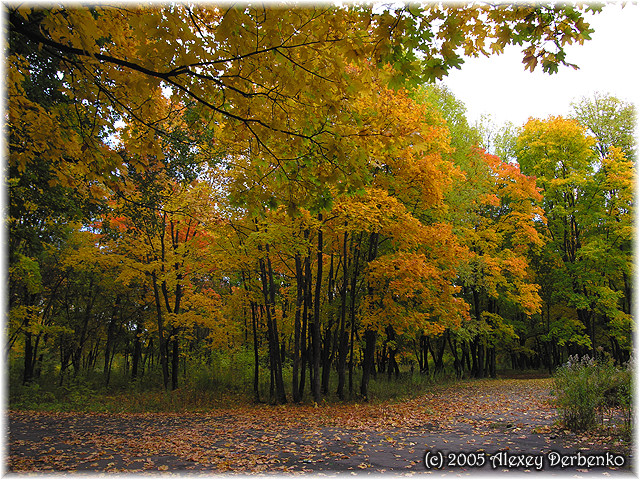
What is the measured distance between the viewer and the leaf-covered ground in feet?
15.0

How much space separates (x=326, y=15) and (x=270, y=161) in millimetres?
1321

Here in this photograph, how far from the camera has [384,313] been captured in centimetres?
1066

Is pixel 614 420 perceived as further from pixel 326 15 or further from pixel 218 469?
pixel 326 15

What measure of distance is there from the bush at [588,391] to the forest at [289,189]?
418 cm

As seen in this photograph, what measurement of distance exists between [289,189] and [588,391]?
528cm

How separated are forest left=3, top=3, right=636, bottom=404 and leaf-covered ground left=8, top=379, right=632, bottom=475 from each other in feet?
9.45

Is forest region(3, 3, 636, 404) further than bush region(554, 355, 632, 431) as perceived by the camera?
No

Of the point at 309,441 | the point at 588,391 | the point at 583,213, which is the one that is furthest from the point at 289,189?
the point at 583,213

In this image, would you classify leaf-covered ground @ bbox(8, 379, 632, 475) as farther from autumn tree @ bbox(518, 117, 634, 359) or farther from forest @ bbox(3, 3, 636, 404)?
autumn tree @ bbox(518, 117, 634, 359)

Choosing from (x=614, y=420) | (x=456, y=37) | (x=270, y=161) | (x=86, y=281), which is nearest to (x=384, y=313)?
(x=614, y=420)

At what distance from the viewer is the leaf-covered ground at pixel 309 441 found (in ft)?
15.0

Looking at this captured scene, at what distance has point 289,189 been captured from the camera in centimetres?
373

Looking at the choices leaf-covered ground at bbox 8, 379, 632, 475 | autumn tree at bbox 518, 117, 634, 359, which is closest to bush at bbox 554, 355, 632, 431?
leaf-covered ground at bbox 8, 379, 632, 475

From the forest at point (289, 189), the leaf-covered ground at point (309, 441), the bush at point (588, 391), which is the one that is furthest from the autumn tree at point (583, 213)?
the bush at point (588, 391)
